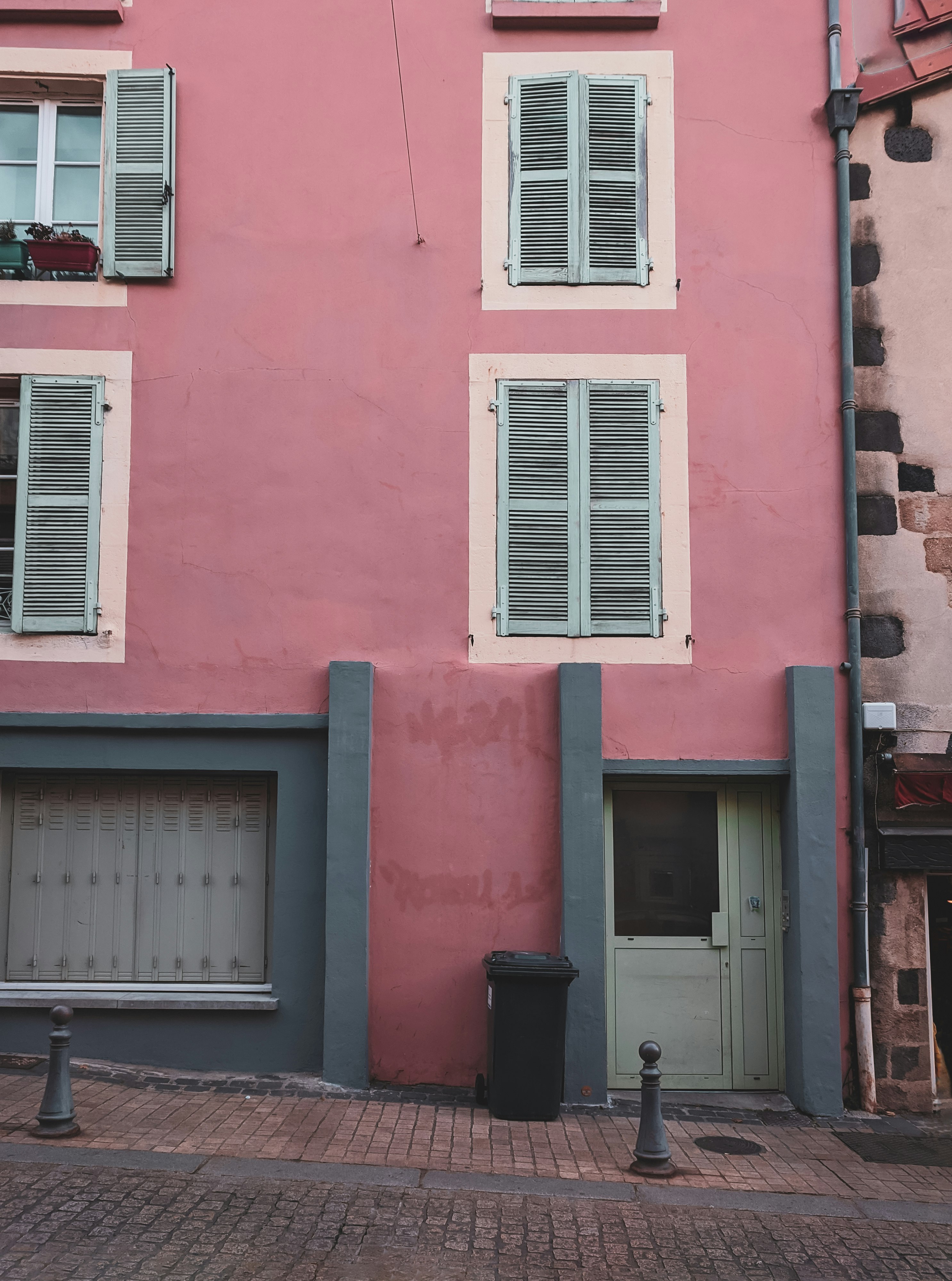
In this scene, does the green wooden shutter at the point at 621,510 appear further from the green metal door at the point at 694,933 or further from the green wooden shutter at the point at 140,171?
the green wooden shutter at the point at 140,171

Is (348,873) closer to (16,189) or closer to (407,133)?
(407,133)

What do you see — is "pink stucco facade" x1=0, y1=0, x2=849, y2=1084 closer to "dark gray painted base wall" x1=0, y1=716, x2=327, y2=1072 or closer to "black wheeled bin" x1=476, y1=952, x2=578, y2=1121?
"dark gray painted base wall" x1=0, y1=716, x2=327, y2=1072

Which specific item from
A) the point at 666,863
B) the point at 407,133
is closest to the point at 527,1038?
the point at 666,863

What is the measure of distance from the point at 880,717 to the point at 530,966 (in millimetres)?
3234

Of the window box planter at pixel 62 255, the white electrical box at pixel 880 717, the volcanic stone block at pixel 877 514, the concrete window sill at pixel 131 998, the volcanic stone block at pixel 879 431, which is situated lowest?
the concrete window sill at pixel 131 998

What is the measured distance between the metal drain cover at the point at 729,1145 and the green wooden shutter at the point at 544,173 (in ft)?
20.8

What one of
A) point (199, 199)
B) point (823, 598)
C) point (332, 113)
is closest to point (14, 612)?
point (199, 199)

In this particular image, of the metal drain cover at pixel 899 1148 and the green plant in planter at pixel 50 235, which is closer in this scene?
the metal drain cover at pixel 899 1148

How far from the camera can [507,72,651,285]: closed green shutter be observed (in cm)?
863

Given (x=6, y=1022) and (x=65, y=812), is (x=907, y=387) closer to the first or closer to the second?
(x=65, y=812)

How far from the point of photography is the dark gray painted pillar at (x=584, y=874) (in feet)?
25.6

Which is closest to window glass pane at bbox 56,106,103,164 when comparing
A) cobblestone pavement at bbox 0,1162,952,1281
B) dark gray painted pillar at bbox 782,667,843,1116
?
dark gray painted pillar at bbox 782,667,843,1116

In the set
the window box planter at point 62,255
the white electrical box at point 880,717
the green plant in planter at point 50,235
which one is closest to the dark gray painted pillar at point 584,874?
the white electrical box at point 880,717

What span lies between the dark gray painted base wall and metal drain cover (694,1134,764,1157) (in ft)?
9.25
